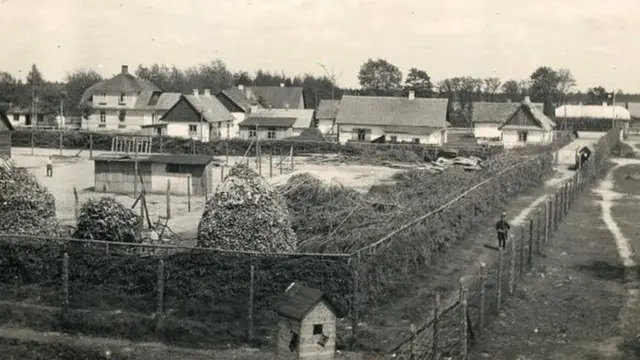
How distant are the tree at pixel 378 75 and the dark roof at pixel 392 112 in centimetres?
6929

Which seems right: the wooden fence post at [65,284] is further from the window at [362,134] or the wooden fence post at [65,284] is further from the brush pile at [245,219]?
the window at [362,134]

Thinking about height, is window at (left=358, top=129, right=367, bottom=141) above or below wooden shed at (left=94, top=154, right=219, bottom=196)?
above

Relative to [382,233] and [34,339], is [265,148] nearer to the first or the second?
[382,233]

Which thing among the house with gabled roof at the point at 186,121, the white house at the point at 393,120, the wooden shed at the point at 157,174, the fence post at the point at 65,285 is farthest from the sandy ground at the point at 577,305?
the house with gabled roof at the point at 186,121

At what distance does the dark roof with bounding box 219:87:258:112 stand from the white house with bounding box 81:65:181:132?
6264 millimetres

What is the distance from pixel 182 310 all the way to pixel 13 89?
97.4 metres

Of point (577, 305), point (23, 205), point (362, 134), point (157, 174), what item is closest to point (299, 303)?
point (577, 305)

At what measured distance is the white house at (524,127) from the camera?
3061 inches

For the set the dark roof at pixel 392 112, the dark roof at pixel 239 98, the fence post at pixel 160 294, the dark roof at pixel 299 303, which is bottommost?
the fence post at pixel 160 294

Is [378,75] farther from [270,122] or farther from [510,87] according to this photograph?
[270,122]

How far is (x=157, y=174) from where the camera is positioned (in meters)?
36.6

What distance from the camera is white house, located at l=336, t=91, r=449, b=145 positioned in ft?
240

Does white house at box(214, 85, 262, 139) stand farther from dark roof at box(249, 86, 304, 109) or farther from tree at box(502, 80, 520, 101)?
tree at box(502, 80, 520, 101)

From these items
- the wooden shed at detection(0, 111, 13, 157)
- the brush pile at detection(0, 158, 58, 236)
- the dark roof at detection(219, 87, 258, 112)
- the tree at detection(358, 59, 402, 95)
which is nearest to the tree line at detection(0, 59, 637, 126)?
the tree at detection(358, 59, 402, 95)
